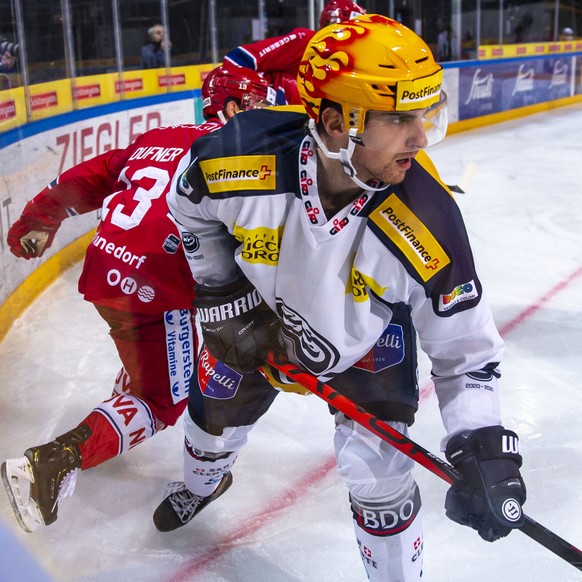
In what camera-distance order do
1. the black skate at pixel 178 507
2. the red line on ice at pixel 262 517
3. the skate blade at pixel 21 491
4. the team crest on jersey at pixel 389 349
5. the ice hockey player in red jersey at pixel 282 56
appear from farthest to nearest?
the ice hockey player in red jersey at pixel 282 56, the black skate at pixel 178 507, the red line on ice at pixel 262 517, the team crest on jersey at pixel 389 349, the skate blade at pixel 21 491

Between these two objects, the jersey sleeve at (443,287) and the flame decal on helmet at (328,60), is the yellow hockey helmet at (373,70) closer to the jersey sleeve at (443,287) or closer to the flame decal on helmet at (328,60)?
the flame decal on helmet at (328,60)

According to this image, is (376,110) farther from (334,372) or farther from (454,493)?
(454,493)

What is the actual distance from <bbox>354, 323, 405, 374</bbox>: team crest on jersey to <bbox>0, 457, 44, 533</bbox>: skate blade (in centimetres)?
62

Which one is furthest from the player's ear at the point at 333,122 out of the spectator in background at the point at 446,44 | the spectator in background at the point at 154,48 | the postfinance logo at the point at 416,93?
the spectator in background at the point at 154,48

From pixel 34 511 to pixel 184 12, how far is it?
12.7 ft

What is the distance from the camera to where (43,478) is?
1.41 metres

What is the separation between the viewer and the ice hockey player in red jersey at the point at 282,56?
103 inches

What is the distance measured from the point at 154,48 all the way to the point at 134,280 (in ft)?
10.2

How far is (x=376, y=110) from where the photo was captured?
111 centimetres

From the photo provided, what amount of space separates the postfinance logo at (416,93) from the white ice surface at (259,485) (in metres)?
0.71

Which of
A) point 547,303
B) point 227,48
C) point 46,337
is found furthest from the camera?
point 227,48

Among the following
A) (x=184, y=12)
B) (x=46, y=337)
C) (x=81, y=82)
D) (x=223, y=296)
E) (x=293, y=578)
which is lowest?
(x=293, y=578)

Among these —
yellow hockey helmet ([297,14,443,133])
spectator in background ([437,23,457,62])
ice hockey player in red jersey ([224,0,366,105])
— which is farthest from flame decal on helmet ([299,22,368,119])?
spectator in background ([437,23,457,62])

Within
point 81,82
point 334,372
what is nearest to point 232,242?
point 334,372
